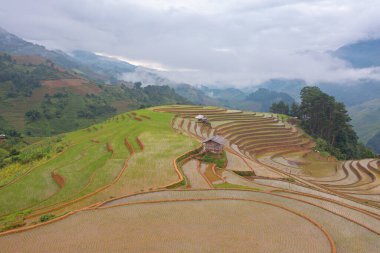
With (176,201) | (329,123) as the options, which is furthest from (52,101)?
(176,201)

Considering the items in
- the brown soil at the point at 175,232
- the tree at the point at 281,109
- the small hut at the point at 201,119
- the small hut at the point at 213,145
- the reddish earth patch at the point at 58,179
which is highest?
the tree at the point at 281,109

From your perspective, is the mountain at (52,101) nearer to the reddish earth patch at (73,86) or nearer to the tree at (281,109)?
the reddish earth patch at (73,86)

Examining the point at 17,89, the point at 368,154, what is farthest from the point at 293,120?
the point at 17,89

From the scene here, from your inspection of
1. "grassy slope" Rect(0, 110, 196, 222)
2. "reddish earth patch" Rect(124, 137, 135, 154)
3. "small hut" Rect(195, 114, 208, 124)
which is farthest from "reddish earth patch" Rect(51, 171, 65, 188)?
"small hut" Rect(195, 114, 208, 124)

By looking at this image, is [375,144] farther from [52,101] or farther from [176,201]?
[176,201]

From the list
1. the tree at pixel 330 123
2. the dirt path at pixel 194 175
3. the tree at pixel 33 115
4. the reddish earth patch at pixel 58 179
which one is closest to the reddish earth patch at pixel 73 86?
the tree at pixel 33 115

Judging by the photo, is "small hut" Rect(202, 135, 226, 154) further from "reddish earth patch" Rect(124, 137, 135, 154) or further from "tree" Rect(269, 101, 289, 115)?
"tree" Rect(269, 101, 289, 115)

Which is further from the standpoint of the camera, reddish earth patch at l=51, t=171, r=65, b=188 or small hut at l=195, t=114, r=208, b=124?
small hut at l=195, t=114, r=208, b=124

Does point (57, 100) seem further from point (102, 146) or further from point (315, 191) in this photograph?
point (315, 191)
